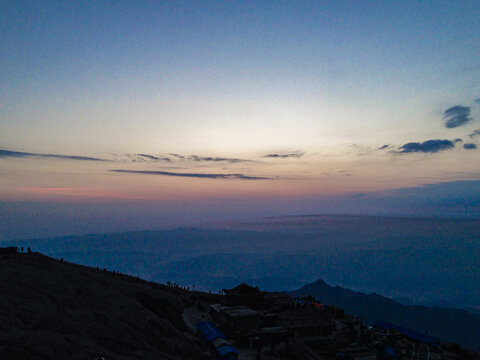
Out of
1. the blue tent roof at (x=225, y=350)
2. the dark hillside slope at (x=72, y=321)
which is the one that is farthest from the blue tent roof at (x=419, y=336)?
the dark hillside slope at (x=72, y=321)

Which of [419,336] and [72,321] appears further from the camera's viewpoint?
[419,336]

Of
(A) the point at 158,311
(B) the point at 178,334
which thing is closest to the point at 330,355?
(B) the point at 178,334

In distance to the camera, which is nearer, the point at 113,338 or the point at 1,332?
the point at 1,332

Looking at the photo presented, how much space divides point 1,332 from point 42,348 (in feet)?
14.4

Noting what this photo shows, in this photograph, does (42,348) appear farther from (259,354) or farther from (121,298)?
(259,354)

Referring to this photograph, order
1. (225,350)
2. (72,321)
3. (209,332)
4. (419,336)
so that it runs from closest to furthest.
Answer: (72,321) → (225,350) → (209,332) → (419,336)

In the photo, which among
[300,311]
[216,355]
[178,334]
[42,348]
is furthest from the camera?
[300,311]

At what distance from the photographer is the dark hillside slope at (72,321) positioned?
1087 inches

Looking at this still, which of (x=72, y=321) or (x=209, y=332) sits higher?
(x=72, y=321)

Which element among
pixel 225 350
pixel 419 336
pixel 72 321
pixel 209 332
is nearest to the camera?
pixel 72 321

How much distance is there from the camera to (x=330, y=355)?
46469mm

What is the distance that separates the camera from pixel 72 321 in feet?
112

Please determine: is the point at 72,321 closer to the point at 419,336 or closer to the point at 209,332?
the point at 209,332

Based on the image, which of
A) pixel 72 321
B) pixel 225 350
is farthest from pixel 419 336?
pixel 72 321
